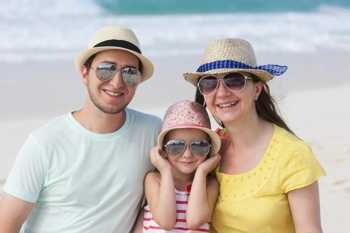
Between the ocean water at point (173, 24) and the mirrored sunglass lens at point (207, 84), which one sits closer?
the mirrored sunglass lens at point (207, 84)

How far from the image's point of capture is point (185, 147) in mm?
3539

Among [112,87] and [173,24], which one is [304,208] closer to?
[112,87]

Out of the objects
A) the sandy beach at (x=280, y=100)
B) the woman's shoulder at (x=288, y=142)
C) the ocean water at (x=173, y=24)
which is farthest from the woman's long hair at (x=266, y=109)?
the ocean water at (x=173, y=24)

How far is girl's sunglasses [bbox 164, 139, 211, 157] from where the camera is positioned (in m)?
3.53

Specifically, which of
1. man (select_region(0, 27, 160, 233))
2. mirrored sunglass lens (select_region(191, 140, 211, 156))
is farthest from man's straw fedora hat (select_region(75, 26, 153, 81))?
mirrored sunglass lens (select_region(191, 140, 211, 156))

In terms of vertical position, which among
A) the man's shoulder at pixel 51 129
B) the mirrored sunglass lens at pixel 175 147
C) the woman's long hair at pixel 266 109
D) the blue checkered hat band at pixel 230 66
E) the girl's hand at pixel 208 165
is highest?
the blue checkered hat band at pixel 230 66

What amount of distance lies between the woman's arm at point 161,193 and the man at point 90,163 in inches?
3.8

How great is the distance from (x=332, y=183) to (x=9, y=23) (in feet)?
41.3

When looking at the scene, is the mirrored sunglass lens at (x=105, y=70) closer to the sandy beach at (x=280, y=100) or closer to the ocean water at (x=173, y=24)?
the sandy beach at (x=280, y=100)

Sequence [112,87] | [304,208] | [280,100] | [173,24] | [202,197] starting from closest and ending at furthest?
[304,208] < [202,197] < [112,87] < [280,100] < [173,24]

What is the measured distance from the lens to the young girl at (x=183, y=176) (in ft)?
11.4

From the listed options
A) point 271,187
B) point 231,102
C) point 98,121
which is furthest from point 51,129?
point 271,187

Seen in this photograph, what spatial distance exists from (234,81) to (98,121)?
713 mm

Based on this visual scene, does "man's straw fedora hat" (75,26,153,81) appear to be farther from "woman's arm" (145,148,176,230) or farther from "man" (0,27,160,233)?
"woman's arm" (145,148,176,230)
